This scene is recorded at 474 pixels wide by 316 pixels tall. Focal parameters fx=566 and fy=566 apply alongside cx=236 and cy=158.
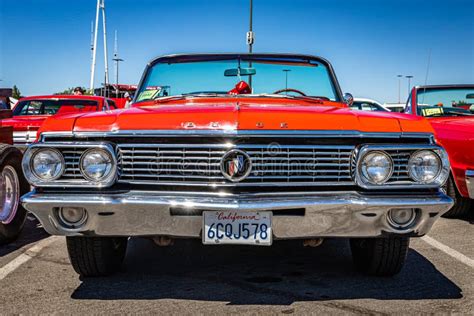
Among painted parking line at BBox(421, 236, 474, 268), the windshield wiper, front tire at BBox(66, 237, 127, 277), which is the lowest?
painted parking line at BBox(421, 236, 474, 268)

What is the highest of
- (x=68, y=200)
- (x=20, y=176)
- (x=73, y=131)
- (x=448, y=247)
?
(x=73, y=131)

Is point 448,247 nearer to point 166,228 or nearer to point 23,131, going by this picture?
point 166,228

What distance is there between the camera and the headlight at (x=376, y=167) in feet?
10.2

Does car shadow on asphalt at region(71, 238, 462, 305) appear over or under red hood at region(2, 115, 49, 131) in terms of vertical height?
under

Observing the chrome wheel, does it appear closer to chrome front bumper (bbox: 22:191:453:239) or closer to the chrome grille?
chrome front bumper (bbox: 22:191:453:239)

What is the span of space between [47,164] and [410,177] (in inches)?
79.0

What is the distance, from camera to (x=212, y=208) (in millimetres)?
2922

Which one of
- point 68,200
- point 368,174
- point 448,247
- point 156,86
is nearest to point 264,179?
point 368,174

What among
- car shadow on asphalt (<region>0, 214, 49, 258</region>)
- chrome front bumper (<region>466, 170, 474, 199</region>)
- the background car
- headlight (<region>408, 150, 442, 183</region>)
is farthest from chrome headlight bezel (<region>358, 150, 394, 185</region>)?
the background car

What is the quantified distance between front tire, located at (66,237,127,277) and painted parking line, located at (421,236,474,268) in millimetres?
2533

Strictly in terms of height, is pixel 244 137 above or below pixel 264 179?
above

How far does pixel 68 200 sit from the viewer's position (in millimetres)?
2996

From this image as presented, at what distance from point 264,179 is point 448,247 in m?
2.43

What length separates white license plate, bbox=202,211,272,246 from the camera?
2.96 m
